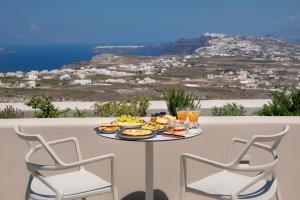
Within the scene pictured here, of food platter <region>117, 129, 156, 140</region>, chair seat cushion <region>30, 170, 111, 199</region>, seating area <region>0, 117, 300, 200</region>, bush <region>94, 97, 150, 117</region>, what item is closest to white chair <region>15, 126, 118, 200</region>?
chair seat cushion <region>30, 170, 111, 199</region>

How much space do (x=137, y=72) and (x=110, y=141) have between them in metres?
50.7

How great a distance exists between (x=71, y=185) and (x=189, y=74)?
1853 inches

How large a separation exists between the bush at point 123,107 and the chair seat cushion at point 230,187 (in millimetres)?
1690

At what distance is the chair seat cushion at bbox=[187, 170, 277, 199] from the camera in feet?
9.97

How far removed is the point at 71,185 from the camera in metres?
3.24

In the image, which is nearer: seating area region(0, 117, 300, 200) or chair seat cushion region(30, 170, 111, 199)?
chair seat cushion region(30, 170, 111, 199)

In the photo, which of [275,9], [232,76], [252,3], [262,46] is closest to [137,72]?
[232,76]

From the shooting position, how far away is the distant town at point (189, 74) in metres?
31.8

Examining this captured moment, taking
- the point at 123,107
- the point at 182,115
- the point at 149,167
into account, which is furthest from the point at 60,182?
the point at 123,107

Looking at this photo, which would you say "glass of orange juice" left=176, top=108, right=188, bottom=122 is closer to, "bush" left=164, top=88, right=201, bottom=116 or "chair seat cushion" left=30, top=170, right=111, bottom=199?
"chair seat cushion" left=30, top=170, right=111, bottom=199

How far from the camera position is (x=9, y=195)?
4.07 m

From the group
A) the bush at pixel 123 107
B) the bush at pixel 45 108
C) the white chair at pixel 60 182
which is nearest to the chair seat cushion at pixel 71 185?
the white chair at pixel 60 182

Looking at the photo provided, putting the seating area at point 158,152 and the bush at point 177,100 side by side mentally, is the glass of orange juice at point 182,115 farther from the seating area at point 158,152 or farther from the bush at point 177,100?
the bush at point 177,100

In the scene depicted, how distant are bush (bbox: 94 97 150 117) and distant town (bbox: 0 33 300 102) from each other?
67.6 feet
